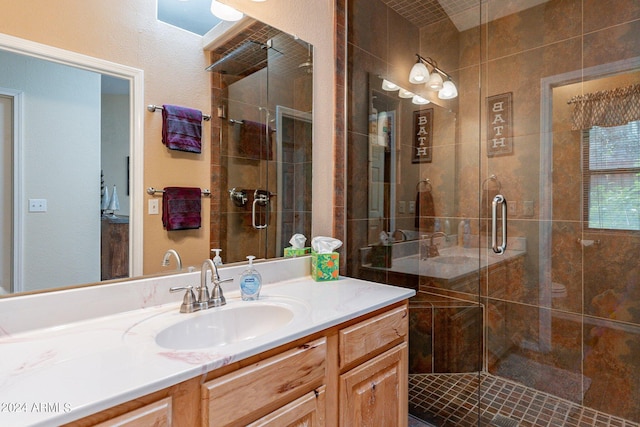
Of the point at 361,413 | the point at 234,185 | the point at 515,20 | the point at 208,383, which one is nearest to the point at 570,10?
the point at 515,20

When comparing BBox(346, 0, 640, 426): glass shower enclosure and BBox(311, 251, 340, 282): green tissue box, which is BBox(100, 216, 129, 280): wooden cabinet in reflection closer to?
BBox(311, 251, 340, 282): green tissue box

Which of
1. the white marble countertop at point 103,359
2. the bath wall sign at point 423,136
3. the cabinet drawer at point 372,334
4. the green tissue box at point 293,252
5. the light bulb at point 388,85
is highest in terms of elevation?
the light bulb at point 388,85

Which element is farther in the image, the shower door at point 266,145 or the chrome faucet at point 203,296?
the shower door at point 266,145

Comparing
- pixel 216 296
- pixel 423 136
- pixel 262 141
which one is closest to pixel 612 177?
pixel 423 136

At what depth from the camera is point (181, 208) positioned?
1279mm

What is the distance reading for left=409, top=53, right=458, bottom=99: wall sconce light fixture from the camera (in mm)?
2443

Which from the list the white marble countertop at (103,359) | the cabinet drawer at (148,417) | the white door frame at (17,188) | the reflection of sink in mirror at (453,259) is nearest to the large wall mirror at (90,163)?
the white door frame at (17,188)

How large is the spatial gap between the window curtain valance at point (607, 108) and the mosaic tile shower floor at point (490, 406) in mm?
1714

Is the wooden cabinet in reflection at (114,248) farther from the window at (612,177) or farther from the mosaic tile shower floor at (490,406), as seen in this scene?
the window at (612,177)

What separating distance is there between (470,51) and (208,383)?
2.70 m

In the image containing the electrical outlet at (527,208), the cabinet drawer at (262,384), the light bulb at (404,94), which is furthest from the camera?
the light bulb at (404,94)

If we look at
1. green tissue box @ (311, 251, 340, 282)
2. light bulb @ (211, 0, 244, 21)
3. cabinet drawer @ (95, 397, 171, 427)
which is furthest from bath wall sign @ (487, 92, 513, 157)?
cabinet drawer @ (95, 397, 171, 427)

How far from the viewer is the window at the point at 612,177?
1.87 meters

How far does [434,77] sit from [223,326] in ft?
7.48
